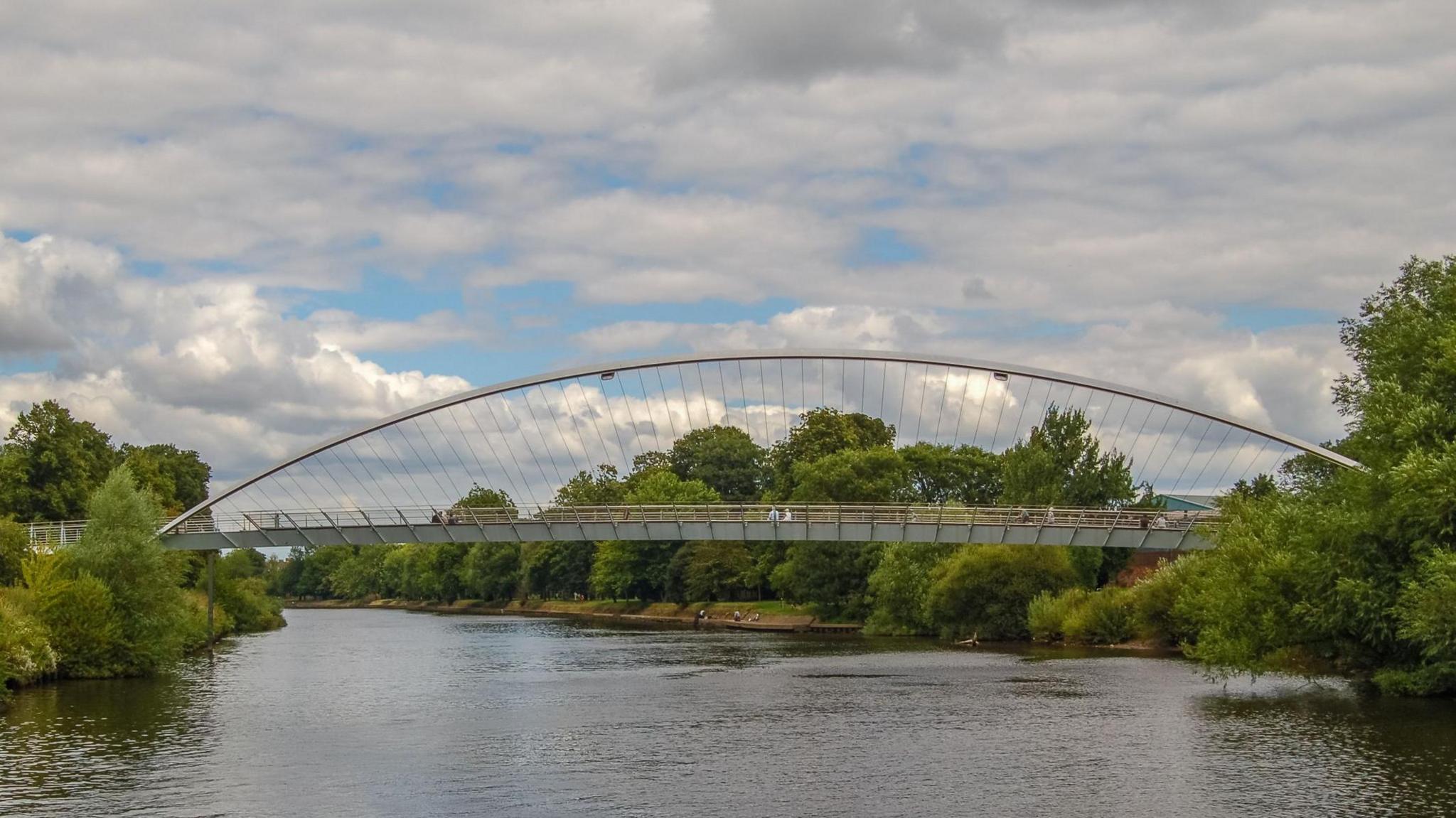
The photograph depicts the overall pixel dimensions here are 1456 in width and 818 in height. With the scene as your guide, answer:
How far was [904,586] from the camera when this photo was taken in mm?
96938

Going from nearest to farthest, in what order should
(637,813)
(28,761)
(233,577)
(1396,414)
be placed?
(637,813)
(28,761)
(1396,414)
(233,577)

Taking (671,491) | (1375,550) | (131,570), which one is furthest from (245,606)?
(1375,550)

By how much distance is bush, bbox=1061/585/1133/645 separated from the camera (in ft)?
262

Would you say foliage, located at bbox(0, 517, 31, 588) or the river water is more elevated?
foliage, located at bbox(0, 517, 31, 588)

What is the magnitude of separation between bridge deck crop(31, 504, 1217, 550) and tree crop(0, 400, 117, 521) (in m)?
21.1

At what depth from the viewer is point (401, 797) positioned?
33.3m

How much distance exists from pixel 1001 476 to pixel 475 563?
255ft

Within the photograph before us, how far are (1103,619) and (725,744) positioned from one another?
146ft

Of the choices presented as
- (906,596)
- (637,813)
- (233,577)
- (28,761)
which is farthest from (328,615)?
(637,813)

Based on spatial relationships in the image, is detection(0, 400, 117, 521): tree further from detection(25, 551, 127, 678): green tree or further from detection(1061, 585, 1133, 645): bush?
detection(1061, 585, 1133, 645): bush

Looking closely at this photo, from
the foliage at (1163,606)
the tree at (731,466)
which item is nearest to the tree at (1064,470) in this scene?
the foliage at (1163,606)

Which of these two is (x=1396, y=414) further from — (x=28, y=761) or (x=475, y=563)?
(x=475, y=563)

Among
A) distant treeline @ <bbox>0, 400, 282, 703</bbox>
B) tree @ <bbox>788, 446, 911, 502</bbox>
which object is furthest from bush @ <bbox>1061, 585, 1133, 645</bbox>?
distant treeline @ <bbox>0, 400, 282, 703</bbox>

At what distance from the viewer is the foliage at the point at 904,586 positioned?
315 feet
